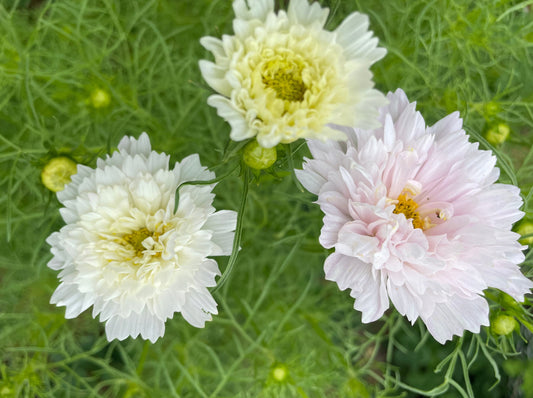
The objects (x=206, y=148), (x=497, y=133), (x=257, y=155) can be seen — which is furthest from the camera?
(x=206, y=148)

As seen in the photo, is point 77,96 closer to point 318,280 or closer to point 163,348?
point 163,348

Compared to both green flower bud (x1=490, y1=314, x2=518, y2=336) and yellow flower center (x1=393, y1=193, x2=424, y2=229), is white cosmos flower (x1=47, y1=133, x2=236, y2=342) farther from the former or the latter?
green flower bud (x1=490, y1=314, x2=518, y2=336)

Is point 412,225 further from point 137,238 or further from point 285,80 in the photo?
point 137,238

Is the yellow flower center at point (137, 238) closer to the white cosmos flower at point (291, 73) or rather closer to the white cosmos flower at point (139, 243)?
the white cosmos flower at point (139, 243)

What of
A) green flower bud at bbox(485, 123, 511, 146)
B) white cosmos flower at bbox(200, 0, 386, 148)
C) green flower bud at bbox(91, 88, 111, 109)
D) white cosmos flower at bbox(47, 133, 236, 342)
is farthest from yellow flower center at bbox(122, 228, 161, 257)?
green flower bud at bbox(485, 123, 511, 146)

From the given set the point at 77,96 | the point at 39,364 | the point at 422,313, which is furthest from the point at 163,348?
the point at 422,313

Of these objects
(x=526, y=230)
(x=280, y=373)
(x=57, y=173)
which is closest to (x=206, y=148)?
(x=57, y=173)
